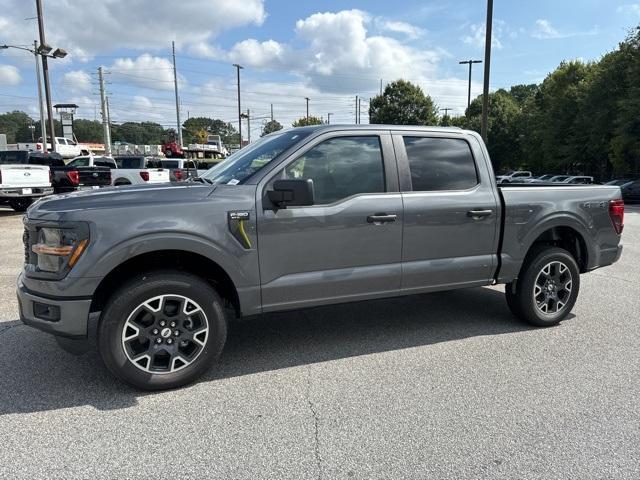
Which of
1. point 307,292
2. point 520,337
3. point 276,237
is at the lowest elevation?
point 520,337

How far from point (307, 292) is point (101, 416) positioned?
1.66 meters

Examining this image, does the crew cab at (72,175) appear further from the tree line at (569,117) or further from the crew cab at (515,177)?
the tree line at (569,117)

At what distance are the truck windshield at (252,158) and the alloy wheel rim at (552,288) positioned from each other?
275 cm

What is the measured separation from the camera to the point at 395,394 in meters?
3.55

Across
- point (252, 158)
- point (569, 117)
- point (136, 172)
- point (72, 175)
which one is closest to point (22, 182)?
point (72, 175)

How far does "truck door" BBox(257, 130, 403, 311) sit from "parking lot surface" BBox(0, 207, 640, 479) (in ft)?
2.15

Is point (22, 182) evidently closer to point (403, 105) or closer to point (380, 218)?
point (380, 218)

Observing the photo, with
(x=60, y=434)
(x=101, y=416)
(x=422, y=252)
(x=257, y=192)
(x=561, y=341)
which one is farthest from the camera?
(x=561, y=341)

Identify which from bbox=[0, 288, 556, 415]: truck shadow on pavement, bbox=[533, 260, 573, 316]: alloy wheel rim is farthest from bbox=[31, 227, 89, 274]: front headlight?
bbox=[533, 260, 573, 316]: alloy wheel rim

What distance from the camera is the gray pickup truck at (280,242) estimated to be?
340cm

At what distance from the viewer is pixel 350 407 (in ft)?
11.0

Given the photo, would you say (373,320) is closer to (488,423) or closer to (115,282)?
(488,423)

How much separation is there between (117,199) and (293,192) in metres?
1.23

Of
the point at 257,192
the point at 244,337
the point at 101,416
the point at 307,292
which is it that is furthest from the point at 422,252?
the point at 101,416
